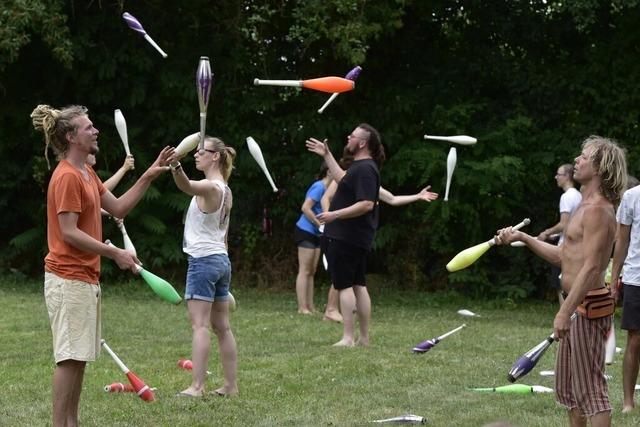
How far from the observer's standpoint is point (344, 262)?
299 inches

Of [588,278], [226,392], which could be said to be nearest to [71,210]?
[226,392]

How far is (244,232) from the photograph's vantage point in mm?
13500

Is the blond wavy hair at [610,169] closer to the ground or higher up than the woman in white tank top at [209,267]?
higher up

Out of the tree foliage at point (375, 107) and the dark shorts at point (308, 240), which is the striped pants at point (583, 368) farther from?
the tree foliage at point (375, 107)

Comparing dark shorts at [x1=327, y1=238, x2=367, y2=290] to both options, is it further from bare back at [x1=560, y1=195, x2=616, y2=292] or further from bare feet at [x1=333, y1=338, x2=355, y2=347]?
bare back at [x1=560, y1=195, x2=616, y2=292]

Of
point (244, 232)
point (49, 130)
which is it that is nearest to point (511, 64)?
point (244, 232)

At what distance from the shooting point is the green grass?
544 cm

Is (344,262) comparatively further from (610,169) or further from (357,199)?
(610,169)

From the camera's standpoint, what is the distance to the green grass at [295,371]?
544 cm

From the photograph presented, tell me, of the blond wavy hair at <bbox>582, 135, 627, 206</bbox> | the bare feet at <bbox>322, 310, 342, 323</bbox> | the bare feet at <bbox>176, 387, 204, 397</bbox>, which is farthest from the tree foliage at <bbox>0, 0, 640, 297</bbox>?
the blond wavy hair at <bbox>582, 135, 627, 206</bbox>

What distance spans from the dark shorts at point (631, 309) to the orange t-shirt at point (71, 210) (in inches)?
109

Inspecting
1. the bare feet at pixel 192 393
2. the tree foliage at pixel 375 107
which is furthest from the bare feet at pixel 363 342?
the tree foliage at pixel 375 107

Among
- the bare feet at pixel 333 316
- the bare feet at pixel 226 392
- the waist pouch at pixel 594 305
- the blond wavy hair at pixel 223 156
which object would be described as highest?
the blond wavy hair at pixel 223 156

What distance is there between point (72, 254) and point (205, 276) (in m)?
1.29
